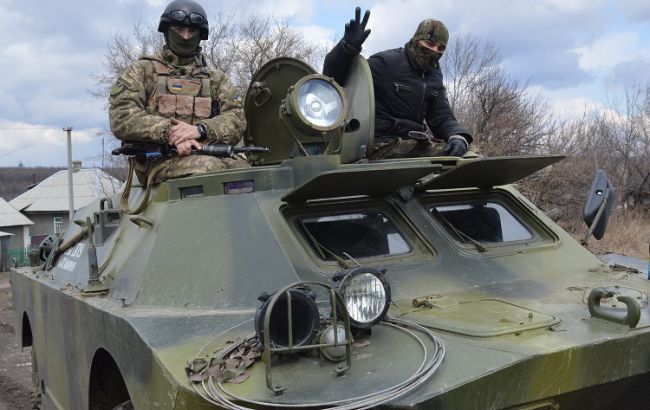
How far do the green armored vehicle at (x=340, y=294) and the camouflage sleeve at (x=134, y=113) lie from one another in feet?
1.60

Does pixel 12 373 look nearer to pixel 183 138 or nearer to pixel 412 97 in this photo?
pixel 183 138

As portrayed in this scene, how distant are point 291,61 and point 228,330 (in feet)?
10.3

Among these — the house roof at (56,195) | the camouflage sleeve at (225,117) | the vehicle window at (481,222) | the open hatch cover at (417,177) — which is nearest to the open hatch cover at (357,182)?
the open hatch cover at (417,177)

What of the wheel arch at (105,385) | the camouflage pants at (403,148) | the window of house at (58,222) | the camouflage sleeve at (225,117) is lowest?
the window of house at (58,222)

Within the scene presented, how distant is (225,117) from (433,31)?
65.6 inches

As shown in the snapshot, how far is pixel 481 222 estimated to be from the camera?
454 cm

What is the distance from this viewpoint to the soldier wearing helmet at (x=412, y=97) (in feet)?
18.5

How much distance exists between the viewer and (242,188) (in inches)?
159

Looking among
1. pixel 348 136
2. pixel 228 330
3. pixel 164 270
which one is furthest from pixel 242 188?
pixel 348 136

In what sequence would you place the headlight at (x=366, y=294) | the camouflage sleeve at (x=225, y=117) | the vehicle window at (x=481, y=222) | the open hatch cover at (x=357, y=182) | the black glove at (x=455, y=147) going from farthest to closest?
the black glove at (x=455, y=147), the camouflage sleeve at (x=225, y=117), the vehicle window at (x=481, y=222), the open hatch cover at (x=357, y=182), the headlight at (x=366, y=294)

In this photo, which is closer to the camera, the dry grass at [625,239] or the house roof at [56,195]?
the dry grass at [625,239]

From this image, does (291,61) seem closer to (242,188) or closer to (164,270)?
(242,188)

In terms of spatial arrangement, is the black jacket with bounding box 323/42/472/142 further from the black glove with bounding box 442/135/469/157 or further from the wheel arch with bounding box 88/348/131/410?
the wheel arch with bounding box 88/348/131/410

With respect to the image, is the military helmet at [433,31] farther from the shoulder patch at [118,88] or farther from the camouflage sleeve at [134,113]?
the shoulder patch at [118,88]
